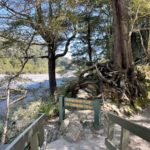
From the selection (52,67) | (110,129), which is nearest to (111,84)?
(110,129)

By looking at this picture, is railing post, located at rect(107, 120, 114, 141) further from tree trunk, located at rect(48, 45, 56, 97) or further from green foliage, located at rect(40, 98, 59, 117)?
tree trunk, located at rect(48, 45, 56, 97)

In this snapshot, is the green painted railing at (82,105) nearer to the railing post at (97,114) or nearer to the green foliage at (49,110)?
the railing post at (97,114)

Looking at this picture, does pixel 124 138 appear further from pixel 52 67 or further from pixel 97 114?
pixel 52 67

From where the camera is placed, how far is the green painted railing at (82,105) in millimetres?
6258

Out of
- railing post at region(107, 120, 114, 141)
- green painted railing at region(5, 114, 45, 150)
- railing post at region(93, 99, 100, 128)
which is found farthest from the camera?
railing post at region(93, 99, 100, 128)

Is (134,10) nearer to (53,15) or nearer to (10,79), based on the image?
(53,15)

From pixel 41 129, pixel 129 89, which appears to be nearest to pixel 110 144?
pixel 41 129

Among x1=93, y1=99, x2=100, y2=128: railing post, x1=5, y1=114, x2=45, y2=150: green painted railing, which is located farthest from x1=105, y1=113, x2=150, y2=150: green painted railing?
x1=93, y1=99, x2=100, y2=128: railing post

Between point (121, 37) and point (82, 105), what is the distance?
108 inches

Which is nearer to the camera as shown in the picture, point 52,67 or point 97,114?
point 97,114

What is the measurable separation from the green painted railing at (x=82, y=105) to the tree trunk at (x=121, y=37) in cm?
208

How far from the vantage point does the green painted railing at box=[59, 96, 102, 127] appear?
6258mm

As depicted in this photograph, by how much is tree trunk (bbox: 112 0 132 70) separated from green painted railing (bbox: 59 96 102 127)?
208 cm

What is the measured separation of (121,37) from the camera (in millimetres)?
8031
